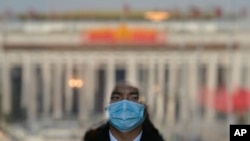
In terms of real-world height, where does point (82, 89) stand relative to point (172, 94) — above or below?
above

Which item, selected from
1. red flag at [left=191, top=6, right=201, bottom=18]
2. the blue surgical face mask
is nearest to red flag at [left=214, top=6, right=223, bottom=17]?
red flag at [left=191, top=6, right=201, bottom=18]

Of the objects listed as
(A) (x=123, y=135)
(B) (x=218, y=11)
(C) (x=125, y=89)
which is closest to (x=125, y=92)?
(C) (x=125, y=89)

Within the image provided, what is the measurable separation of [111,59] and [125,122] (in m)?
26.5

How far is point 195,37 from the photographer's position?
91.6 feet

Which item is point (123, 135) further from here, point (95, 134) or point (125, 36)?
point (125, 36)

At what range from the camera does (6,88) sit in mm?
27297

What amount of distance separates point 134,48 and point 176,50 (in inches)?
49.3

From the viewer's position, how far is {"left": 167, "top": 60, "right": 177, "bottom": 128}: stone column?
24.8m

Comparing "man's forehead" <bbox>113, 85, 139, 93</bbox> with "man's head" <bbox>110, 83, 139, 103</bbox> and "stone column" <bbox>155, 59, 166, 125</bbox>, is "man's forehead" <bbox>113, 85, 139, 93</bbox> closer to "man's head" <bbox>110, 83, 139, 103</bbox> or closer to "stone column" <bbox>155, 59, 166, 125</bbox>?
"man's head" <bbox>110, 83, 139, 103</bbox>

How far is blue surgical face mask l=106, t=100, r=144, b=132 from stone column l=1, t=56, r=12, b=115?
21.0 meters

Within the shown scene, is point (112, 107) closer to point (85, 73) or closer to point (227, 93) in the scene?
point (227, 93)

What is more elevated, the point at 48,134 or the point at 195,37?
the point at 195,37

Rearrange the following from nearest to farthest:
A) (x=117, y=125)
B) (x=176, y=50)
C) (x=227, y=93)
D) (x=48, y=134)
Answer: (x=117, y=125)
(x=48, y=134)
(x=227, y=93)
(x=176, y=50)

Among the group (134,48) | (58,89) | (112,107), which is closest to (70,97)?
(58,89)
